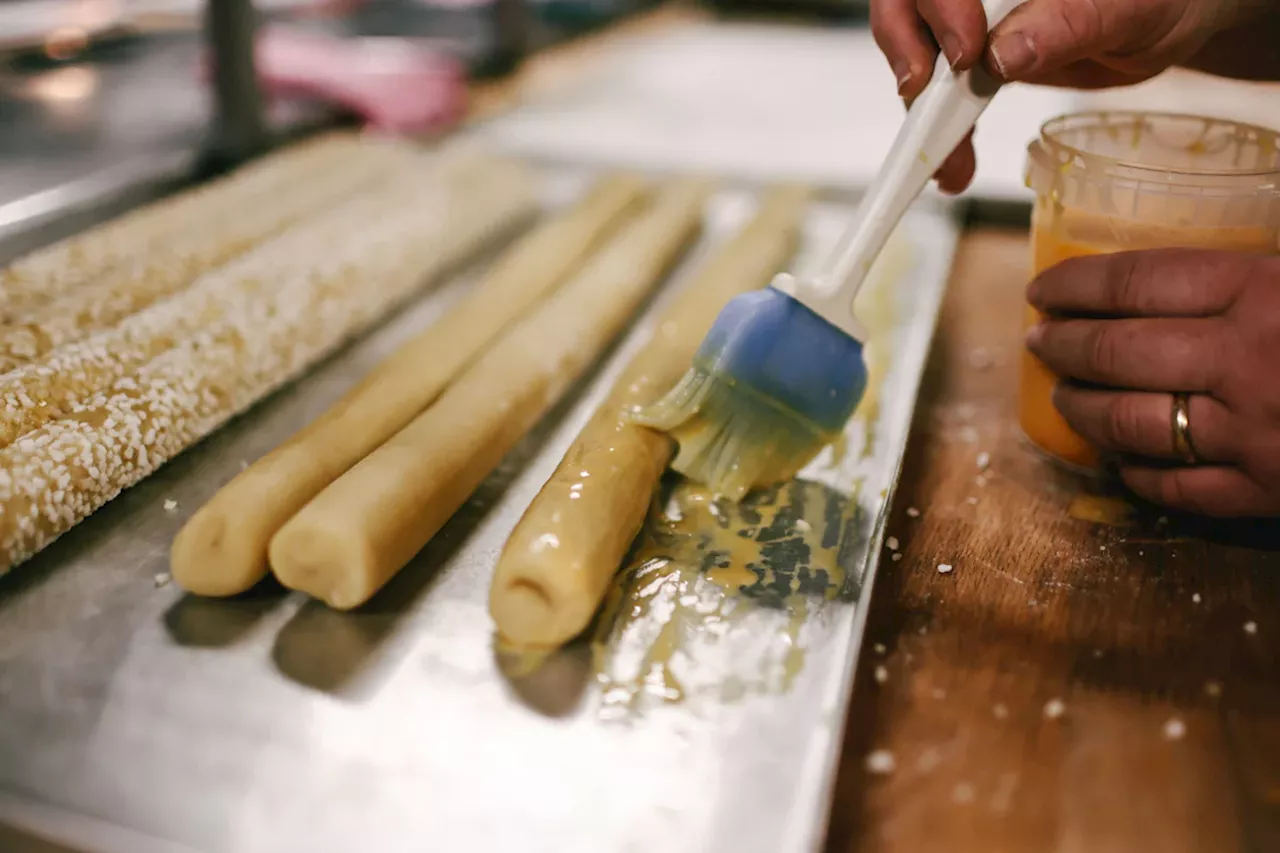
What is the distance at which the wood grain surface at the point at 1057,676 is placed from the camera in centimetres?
76

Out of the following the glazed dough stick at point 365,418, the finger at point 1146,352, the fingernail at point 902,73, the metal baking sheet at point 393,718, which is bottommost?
the metal baking sheet at point 393,718

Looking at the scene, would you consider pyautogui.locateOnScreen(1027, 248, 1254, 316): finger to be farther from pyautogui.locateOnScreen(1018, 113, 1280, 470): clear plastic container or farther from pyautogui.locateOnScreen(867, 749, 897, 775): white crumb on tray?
pyautogui.locateOnScreen(867, 749, 897, 775): white crumb on tray

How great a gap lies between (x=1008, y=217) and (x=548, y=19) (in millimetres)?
1989

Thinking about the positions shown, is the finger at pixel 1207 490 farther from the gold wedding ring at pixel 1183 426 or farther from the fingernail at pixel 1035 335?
the fingernail at pixel 1035 335

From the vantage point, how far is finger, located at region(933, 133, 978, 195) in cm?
124

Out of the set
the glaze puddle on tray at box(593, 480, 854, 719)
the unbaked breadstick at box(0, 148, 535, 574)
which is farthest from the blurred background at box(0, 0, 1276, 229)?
the glaze puddle on tray at box(593, 480, 854, 719)

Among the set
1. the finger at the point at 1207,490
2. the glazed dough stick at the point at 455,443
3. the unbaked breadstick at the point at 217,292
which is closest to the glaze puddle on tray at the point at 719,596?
the glazed dough stick at the point at 455,443

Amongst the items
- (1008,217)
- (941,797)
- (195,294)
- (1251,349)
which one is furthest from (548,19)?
(941,797)

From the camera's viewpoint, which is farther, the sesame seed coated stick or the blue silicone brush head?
the sesame seed coated stick

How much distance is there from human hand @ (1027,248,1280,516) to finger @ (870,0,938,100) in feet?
0.80

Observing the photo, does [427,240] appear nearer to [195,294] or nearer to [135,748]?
[195,294]

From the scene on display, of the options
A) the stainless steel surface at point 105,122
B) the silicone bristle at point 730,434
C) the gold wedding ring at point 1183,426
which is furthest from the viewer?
the stainless steel surface at point 105,122

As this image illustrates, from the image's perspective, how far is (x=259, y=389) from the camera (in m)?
1.26

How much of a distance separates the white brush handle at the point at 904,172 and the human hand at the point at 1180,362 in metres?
0.19
